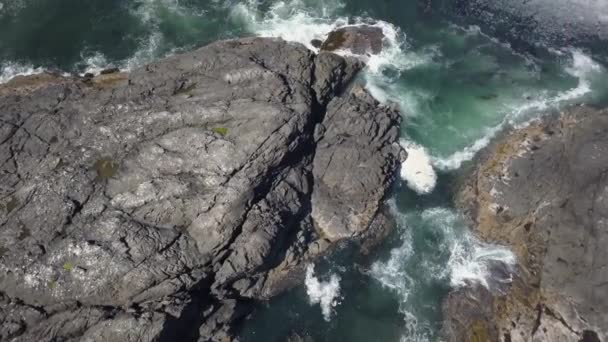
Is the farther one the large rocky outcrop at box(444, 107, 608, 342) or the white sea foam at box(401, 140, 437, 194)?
the white sea foam at box(401, 140, 437, 194)

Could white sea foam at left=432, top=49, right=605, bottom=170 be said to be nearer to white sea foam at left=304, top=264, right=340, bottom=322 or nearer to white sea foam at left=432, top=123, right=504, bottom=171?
white sea foam at left=432, top=123, right=504, bottom=171

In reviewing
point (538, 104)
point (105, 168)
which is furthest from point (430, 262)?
point (105, 168)

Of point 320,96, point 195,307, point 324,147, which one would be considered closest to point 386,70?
point 320,96

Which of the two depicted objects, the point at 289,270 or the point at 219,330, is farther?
the point at 289,270

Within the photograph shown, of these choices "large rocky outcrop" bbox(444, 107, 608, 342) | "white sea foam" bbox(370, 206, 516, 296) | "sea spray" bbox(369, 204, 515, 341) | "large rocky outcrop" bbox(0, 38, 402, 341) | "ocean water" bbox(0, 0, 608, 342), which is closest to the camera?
"large rocky outcrop" bbox(0, 38, 402, 341)

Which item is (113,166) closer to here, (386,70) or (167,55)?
(167,55)

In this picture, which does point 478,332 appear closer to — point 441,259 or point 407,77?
point 441,259

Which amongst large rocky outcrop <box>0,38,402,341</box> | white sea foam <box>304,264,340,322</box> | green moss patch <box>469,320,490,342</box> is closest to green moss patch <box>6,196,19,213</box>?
large rocky outcrop <box>0,38,402,341</box>

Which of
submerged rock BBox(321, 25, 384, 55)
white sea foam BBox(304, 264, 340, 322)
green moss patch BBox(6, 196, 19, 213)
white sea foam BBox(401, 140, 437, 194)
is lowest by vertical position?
white sea foam BBox(304, 264, 340, 322)
